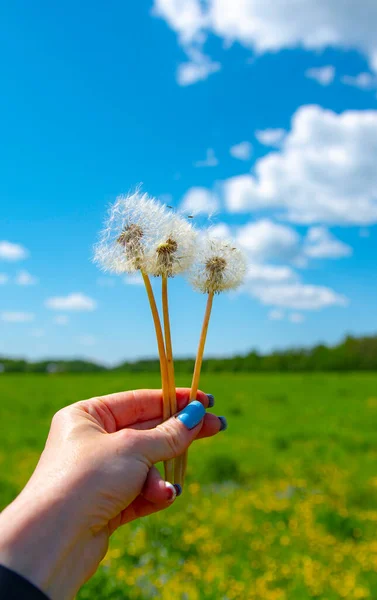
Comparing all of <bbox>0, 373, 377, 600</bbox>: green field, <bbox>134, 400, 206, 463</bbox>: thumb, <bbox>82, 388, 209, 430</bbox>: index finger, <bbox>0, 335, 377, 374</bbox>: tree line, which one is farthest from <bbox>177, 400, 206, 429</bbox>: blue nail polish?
<bbox>0, 335, 377, 374</bbox>: tree line

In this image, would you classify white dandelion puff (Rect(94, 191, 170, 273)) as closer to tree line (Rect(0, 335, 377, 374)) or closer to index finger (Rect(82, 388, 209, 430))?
index finger (Rect(82, 388, 209, 430))

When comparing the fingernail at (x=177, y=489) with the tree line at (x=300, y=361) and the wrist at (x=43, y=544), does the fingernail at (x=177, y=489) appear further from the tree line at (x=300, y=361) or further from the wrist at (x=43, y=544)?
the tree line at (x=300, y=361)

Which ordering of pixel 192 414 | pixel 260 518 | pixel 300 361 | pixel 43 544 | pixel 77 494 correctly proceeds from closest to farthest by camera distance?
pixel 43 544, pixel 77 494, pixel 192 414, pixel 260 518, pixel 300 361

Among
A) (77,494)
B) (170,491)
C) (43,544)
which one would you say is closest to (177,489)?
(170,491)

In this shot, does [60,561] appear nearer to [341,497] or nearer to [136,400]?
[136,400]

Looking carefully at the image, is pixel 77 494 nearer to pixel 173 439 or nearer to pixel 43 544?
pixel 43 544
